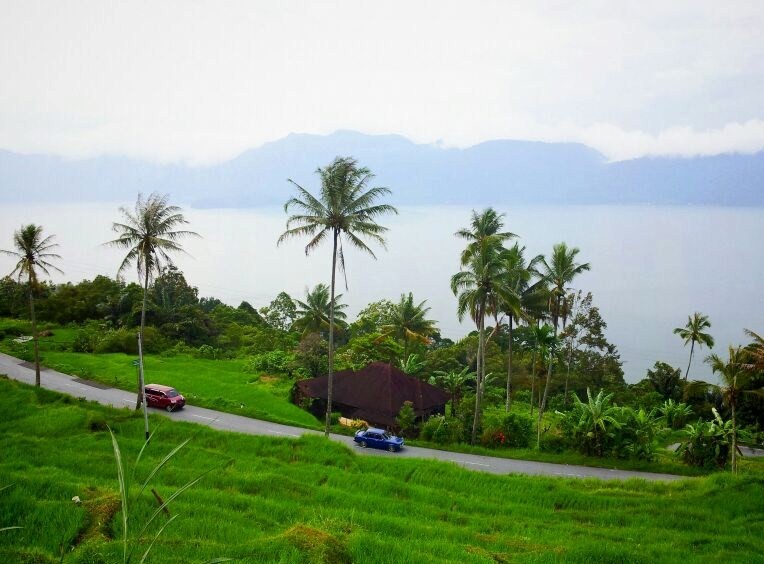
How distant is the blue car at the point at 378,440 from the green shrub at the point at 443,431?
8.83 feet

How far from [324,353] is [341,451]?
75.3 ft

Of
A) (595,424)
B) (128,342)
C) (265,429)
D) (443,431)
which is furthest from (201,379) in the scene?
(595,424)

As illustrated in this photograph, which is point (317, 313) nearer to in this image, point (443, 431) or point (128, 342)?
point (128, 342)

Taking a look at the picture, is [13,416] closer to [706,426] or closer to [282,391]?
[282,391]

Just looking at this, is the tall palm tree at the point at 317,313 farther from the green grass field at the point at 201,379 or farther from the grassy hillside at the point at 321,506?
the grassy hillside at the point at 321,506

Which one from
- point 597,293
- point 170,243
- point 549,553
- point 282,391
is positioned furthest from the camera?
point 597,293

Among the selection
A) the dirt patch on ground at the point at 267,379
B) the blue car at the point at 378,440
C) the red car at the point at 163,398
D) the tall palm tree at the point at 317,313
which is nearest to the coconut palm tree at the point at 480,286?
the blue car at the point at 378,440

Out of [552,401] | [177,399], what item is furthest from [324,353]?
[552,401]

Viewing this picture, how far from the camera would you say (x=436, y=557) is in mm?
11727

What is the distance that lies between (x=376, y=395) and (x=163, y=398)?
11.5 m

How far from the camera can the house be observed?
3234 centimetres

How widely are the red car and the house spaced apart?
7.17 meters

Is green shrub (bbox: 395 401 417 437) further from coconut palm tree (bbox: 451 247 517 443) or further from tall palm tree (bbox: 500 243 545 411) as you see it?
tall palm tree (bbox: 500 243 545 411)

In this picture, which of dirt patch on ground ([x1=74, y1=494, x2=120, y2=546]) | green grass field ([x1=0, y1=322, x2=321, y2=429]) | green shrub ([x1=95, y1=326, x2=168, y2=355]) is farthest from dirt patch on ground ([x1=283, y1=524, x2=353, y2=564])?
green shrub ([x1=95, y1=326, x2=168, y2=355])
